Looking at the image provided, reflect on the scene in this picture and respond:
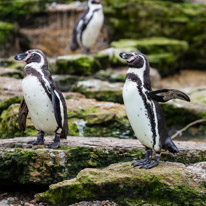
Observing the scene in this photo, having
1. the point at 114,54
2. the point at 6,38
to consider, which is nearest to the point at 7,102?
the point at 114,54

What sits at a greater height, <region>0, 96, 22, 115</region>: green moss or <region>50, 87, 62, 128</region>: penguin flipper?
<region>50, 87, 62, 128</region>: penguin flipper

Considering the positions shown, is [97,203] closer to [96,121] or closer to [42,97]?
[42,97]

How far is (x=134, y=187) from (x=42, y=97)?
1303 millimetres

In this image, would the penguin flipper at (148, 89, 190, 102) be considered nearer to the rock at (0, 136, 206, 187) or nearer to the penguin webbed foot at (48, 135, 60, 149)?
the rock at (0, 136, 206, 187)

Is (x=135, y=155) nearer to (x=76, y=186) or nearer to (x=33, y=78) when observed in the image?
(x=76, y=186)

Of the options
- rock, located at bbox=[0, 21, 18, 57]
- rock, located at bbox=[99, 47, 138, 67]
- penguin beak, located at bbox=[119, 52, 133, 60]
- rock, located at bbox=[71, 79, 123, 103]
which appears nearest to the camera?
penguin beak, located at bbox=[119, 52, 133, 60]

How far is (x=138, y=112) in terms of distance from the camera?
3713mm

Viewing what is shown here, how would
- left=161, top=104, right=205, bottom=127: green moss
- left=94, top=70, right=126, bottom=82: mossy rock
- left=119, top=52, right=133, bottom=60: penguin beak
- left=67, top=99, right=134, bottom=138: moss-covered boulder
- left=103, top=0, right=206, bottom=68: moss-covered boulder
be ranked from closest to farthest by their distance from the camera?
left=119, top=52, right=133, bottom=60: penguin beak → left=67, top=99, right=134, bottom=138: moss-covered boulder → left=161, top=104, right=205, bottom=127: green moss → left=94, top=70, right=126, bottom=82: mossy rock → left=103, top=0, right=206, bottom=68: moss-covered boulder

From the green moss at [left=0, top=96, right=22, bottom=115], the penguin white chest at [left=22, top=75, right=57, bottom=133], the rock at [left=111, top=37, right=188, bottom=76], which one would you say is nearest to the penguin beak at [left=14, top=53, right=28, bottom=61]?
the penguin white chest at [left=22, top=75, right=57, bottom=133]

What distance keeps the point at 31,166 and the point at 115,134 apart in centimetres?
191

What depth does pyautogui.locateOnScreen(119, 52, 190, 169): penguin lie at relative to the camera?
12.1ft

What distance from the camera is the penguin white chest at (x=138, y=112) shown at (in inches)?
146

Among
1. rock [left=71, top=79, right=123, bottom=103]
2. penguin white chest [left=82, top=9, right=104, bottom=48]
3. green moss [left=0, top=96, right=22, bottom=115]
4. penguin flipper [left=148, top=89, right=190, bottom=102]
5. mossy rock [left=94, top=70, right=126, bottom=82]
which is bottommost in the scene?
mossy rock [left=94, top=70, right=126, bottom=82]

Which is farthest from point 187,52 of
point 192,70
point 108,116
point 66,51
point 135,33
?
point 108,116
